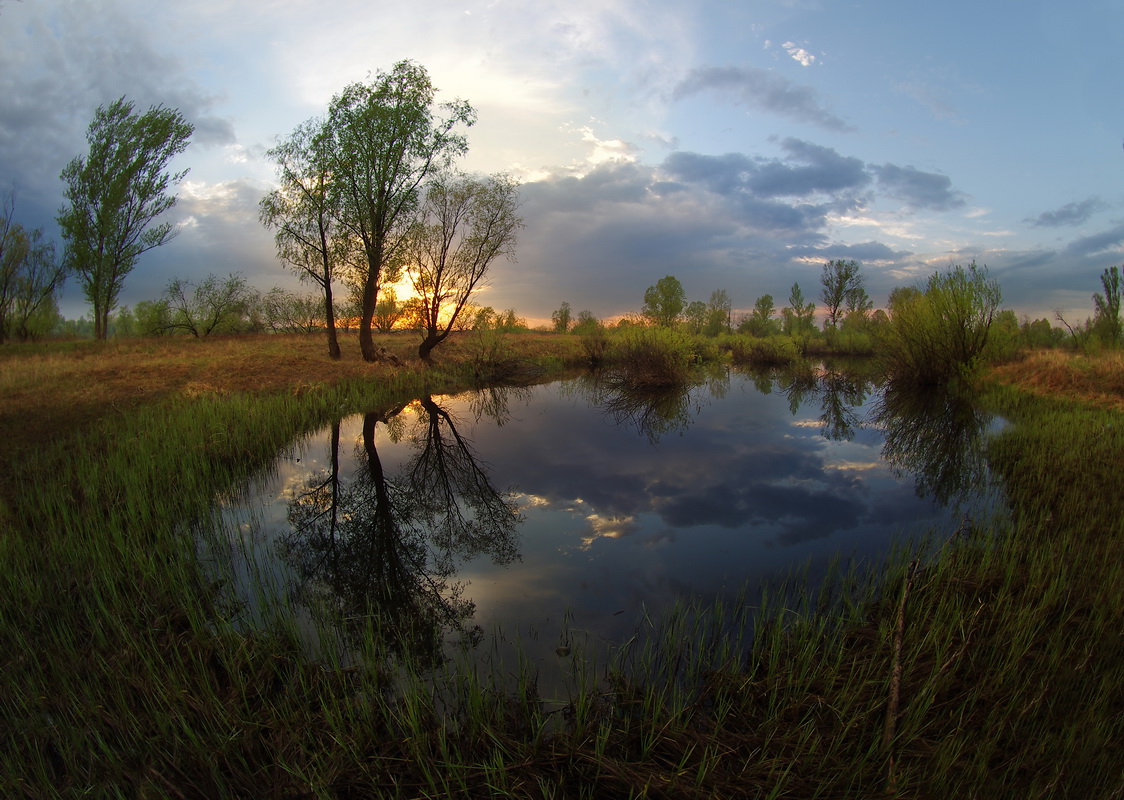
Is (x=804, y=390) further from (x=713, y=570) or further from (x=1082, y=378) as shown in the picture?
(x=713, y=570)

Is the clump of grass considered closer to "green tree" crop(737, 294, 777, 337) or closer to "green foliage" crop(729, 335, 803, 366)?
"green foliage" crop(729, 335, 803, 366)

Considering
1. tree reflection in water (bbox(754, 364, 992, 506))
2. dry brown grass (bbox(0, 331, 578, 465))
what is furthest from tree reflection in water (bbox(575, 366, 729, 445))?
dry brown grass (bbox(0, 331, 578, 465))

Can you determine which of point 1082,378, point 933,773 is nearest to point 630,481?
point 933,773

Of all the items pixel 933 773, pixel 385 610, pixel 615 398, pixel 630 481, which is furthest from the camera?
pixel 615 398

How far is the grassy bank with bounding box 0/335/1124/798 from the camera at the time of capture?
95.1 inches

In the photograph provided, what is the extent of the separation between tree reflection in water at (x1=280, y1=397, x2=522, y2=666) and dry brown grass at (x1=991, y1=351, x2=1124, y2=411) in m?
13.0

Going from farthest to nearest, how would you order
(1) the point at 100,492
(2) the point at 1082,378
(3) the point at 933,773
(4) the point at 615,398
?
(4) the point at 615,398, (2) the point at 1082,378, (1) the point at 100,492, (3) the point at 933,773

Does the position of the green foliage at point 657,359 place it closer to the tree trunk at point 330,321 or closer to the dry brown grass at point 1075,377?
the dry brown grass at point 1075,377

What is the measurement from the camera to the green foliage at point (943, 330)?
50.0ft

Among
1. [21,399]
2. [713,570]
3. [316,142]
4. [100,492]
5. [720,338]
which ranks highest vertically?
[316,142]

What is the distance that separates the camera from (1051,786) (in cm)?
224

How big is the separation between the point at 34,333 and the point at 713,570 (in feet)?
144

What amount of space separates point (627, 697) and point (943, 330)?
62.3 ft

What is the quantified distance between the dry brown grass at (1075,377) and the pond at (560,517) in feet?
5.80
